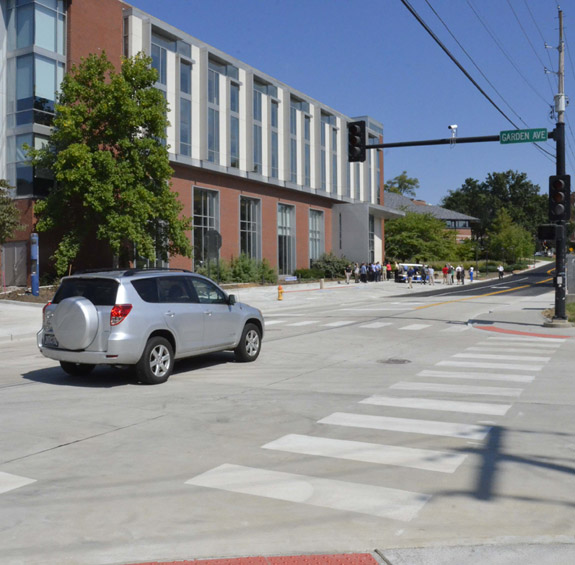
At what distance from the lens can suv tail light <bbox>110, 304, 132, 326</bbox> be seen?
370 inches

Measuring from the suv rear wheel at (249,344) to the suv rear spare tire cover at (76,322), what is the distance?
3.21 metres

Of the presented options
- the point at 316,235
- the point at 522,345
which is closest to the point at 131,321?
the point at 522,345

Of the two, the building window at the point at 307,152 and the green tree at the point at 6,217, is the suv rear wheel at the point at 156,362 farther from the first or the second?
the building window at the point at 307,152

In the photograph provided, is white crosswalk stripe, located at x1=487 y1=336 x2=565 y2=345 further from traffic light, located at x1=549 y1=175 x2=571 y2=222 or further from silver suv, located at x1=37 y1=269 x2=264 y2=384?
silver suv, located at x1=37 y1=269 x2=264 y2=384

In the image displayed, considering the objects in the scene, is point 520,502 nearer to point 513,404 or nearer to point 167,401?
point 513,404

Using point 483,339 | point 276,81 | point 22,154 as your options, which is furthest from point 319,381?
point 276,81

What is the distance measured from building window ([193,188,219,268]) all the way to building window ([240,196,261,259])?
3.72 meters

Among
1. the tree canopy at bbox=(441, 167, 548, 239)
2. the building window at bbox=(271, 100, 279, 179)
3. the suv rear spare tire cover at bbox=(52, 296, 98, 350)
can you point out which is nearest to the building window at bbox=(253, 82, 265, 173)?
the building window at bbox=(271, 100, 279, 179)

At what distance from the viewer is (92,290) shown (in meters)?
9.76

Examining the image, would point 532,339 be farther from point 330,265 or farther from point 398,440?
point 330,265

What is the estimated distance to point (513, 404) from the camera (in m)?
8.37

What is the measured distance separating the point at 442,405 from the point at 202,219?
36.2 metres

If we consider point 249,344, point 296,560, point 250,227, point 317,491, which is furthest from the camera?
point 250,227

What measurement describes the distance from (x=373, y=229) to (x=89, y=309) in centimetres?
5894
